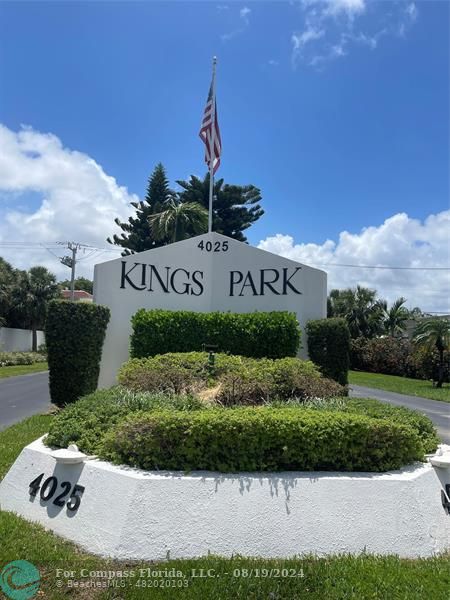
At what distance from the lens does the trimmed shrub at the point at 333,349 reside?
9.49 meters

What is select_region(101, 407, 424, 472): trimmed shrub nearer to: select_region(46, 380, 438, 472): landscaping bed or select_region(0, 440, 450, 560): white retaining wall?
select_region(46, 380, 438, 472): landscaping bed

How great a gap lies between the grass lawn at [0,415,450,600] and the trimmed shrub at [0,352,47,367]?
31.3 m

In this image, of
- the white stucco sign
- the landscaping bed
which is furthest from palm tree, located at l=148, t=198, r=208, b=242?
the landscaping bed

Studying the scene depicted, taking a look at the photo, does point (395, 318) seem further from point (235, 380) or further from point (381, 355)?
point (235, 380)

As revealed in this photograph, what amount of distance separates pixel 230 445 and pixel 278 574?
112 cm

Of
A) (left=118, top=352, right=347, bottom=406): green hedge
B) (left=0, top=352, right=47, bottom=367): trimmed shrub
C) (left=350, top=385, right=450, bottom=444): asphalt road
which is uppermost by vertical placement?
(left=118, top=352, right=347, bottom=406): green hedge

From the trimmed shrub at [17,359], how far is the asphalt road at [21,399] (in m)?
11.8

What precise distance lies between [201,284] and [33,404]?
20.4 ft

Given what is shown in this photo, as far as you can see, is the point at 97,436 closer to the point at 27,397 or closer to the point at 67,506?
the point at 67,506

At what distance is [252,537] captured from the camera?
3.79 metres

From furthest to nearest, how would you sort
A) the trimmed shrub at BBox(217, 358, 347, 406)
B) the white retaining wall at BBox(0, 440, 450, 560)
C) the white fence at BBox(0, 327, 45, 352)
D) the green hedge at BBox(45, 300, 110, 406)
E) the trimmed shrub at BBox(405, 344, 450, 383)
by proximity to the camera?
the white fence at BBox(0, 327, 45, 352) → the trimmed shrub at BBox(405, 344, 450, 383) → the green hedge at BBox(45, 300, 110, 406) → the trimmed shrub at BBox(217, 358, 347, 406) → the white retaining wall at BBox(0, 440, 450, 560)

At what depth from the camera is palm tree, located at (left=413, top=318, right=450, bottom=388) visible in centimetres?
2431

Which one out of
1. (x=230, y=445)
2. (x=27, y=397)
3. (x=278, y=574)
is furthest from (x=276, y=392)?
(x=27, y=397)

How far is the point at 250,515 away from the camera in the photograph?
3881 millimetres
